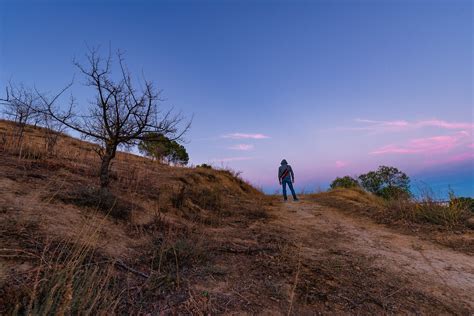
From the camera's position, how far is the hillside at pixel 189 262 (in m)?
2.24

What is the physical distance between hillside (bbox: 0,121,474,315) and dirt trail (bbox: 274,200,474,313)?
1.0 inches

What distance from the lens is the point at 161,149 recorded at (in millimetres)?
16297

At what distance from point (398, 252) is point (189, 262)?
12.8ft

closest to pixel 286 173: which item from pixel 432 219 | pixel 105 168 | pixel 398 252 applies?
pixel 432 219

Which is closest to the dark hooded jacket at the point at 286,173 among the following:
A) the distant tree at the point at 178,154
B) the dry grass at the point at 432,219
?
the dry grass at the point at 432,219

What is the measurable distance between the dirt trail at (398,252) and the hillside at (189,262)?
26 mm

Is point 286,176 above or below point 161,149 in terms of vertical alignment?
below

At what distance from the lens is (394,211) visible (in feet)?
24.6

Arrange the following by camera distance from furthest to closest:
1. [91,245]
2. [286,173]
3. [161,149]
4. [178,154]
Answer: [178,154], [161,149], [286,173], [91,245]

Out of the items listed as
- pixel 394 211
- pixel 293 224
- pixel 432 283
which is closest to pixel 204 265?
pixel 432 283

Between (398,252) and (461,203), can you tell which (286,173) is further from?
(398,252)

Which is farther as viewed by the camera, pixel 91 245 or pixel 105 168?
pixel 105 168

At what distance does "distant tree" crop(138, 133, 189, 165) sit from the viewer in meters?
5.52

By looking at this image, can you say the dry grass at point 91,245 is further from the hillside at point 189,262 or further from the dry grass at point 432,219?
the dry grass at point 432,219
